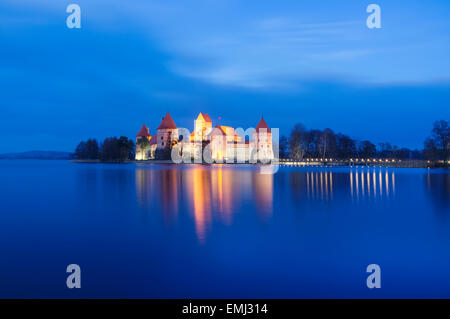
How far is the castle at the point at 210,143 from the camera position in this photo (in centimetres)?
9531

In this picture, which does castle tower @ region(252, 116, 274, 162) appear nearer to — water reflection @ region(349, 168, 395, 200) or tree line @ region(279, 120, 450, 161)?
tree line @ region(279, 120, 450, 161)

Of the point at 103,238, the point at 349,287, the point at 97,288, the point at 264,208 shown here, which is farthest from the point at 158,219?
the point at 349,287

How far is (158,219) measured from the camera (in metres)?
12.3

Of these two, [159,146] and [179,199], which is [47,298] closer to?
[179,199]

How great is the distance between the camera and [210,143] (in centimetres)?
9525

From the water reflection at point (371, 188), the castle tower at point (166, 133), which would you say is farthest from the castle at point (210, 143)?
the water reflection at point (371, 188)

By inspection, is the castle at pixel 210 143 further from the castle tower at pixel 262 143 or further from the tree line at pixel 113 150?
the tree line at pixel 113 150

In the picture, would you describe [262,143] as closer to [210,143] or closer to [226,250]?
[210,143]

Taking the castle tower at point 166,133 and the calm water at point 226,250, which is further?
the castle tower at point 166,133

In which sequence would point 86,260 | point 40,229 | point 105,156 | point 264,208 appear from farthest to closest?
1. point 105,156
2. point 264,208
3. point 40,229
4. point 86,260

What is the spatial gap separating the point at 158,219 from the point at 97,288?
633 centimetres

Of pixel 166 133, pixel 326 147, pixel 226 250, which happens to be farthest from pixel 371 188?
pixel 166 133

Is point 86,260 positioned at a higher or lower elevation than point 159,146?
lower
